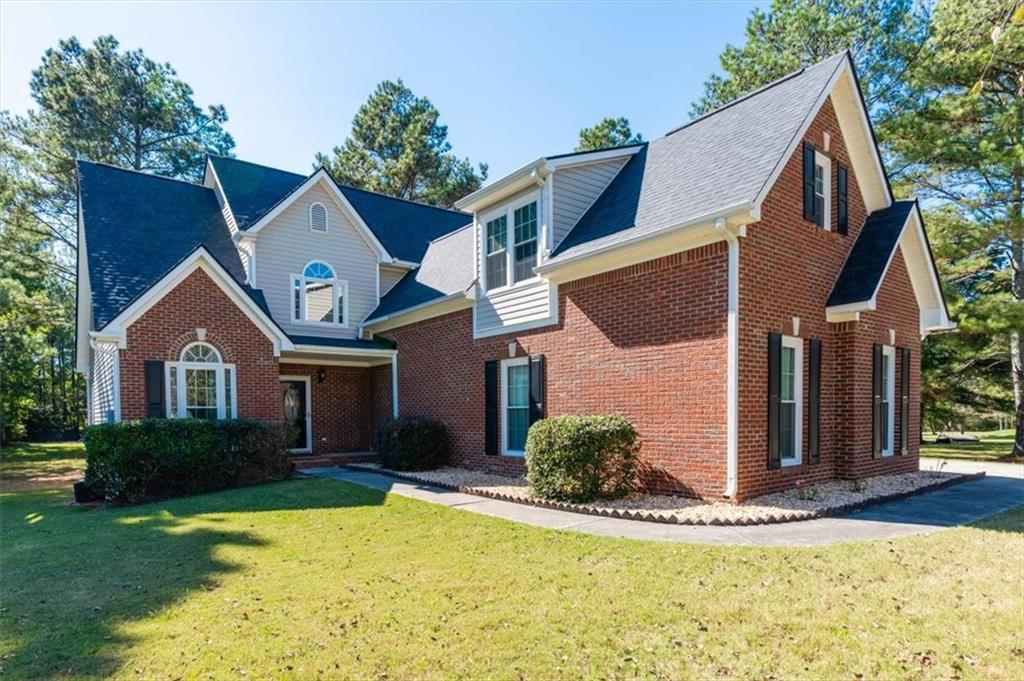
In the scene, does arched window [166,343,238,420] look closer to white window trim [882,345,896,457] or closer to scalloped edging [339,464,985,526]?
scalloped edging [339,464,985,526]

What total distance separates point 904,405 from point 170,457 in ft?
47.0

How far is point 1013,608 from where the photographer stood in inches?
168

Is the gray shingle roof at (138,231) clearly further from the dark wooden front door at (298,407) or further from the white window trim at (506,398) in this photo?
the white window trim at (506,398)

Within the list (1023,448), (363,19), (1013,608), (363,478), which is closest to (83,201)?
(363,19)

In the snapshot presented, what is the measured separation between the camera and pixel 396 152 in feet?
104

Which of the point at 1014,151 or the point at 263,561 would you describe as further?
the point at 1014,151

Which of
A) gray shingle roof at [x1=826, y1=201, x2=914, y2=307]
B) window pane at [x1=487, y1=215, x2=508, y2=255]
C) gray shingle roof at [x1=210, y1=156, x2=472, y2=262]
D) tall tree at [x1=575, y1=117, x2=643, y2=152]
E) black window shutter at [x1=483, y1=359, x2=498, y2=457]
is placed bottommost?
black window shutter at [x1=483, y1=359, x2=498, y2=457]

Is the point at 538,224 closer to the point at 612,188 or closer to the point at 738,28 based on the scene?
the point at 612,188

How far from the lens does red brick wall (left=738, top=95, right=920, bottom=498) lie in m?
8.10

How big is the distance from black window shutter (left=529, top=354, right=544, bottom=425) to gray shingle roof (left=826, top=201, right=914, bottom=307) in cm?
529

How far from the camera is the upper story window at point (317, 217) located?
16.1 m

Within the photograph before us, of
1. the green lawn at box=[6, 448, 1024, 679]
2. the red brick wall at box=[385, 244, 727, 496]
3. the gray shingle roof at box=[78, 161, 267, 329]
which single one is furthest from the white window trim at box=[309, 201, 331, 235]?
the green lawn at box=[6, 448, 1024, 679]

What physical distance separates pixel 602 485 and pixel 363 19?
1098 centimetres

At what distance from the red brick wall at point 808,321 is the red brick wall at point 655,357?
1.39ft
